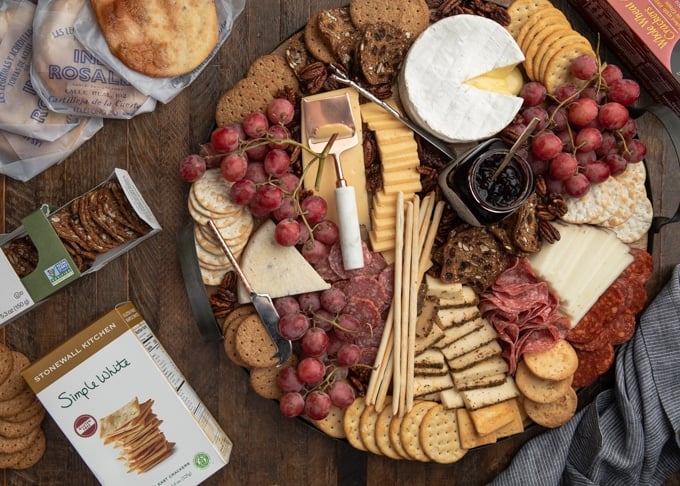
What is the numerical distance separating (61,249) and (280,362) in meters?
0.63

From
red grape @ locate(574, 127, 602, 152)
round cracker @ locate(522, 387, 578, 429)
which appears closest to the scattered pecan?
red grape @ locate(574, 127, 602, 152)

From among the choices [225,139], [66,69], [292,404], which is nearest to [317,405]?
[292,404]

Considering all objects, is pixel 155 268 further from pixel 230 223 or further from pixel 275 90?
pixel 275 90

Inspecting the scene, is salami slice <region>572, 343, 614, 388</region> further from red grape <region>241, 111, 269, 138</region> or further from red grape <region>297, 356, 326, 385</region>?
red grape <region>241, 111, 269, 138</region>

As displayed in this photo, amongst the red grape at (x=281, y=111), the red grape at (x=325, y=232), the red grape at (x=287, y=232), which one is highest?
the red grape at (x=281, y=111)

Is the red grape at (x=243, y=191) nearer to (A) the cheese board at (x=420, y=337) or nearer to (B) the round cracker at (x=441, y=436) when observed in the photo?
(A) the cheese board at (x=420, y=337)

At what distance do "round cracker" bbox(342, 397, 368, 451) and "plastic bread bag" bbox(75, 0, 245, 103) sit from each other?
3.31 ft

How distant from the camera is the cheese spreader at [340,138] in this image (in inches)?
61.8

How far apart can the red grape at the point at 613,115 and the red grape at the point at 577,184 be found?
0.16 m

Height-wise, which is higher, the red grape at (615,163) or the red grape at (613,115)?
the red grape at (613,115)

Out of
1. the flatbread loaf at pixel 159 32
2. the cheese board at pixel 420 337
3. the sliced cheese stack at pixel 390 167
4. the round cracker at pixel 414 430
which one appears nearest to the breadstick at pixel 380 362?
the cheese board at pixel 420 337

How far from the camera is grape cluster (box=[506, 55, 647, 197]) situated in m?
1.61

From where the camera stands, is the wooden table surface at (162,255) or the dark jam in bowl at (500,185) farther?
the wooden table surface at (162,255)

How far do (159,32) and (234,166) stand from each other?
1.40 feet
